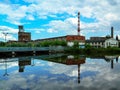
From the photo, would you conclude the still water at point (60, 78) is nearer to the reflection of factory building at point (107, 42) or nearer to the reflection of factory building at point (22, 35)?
the reflection of factory building at point (107, 42)

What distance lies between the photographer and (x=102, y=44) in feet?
353

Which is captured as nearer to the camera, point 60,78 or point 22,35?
point 60,78

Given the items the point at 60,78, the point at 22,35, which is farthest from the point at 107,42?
Answer: the point at 60,78

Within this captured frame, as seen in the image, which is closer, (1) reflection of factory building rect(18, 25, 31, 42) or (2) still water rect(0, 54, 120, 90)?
(2) still water rect(0, 54, 120, 90)

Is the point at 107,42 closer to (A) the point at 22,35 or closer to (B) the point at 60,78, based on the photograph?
(A) the point at 22,35

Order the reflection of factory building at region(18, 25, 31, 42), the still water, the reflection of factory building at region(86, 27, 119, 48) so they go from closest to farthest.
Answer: the still water → the reflection of factory building at region(86, 27, 119, 48) → the reflection of factory building at region(18, 25, 31, 42)

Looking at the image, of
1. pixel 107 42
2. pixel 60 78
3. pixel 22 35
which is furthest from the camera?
pixel 22 35

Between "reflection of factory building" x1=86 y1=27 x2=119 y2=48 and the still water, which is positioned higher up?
"reflection of factory building" x1=86 y1=27 x2=119 y2=48

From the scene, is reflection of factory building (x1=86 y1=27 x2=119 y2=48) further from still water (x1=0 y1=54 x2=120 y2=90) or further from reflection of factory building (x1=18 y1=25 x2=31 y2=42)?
still water (x1=0 y1=54 x2=120 y2=90)

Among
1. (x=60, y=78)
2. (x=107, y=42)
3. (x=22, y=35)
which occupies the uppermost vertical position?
(x=22, y=35)

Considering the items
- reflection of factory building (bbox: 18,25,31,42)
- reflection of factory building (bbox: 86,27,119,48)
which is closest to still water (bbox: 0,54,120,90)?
reflection of factory building (bbox: 86,27,119,48)

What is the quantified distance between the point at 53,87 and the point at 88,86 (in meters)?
2.37

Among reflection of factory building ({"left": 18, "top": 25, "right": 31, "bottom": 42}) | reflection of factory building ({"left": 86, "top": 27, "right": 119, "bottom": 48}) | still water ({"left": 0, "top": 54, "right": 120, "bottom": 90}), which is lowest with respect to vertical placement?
still water ({"left": 0, "top": 54, "right": 120, "bottom": 90})

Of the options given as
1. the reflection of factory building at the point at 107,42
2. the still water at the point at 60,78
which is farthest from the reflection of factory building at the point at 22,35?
the still water at the point at 60,78
